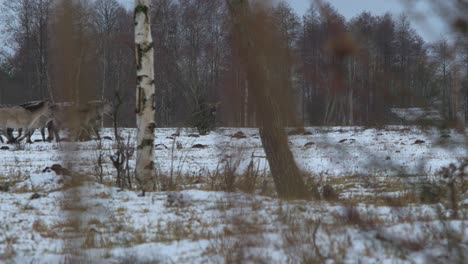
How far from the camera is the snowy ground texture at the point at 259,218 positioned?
6.15ft

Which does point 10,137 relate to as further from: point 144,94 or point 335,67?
point 335,67

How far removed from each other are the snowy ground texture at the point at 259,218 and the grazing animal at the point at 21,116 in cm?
1702

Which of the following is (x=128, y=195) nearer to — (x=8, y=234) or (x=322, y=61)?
(x=8, y=234)

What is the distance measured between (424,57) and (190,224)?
10.7 feet

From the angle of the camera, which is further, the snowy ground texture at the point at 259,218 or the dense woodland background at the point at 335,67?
the snowy ground texture at the point at 259,218

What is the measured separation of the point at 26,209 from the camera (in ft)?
18.5

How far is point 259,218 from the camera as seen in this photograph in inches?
76.4

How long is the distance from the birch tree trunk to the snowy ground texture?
1385mm

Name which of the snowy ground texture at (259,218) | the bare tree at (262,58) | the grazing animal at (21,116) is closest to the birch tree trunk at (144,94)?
the snowy ground texture at (259,218)

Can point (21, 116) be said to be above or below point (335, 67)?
above

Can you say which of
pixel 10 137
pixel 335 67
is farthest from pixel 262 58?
pixel 10 137

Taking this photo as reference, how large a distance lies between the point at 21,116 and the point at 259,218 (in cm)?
2214

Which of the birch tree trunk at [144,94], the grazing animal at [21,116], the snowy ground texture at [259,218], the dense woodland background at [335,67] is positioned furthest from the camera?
the grazing animal at [21,116]

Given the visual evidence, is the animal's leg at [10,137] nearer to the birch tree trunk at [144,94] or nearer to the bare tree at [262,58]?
the birch tree trunk at [144,94]
